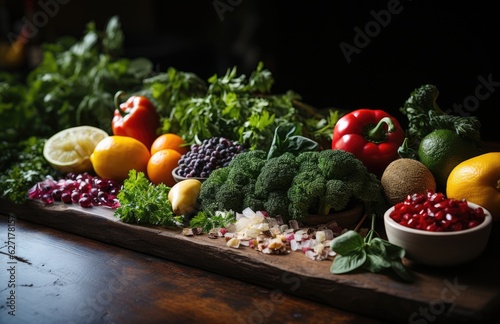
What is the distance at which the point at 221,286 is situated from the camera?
149 cm

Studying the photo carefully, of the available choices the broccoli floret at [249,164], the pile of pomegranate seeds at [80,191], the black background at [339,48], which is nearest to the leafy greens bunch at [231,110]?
the broccoli floret at [249,164]

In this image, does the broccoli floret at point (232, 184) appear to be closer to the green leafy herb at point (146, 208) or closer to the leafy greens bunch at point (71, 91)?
the green leafy herb at point (146, 208)

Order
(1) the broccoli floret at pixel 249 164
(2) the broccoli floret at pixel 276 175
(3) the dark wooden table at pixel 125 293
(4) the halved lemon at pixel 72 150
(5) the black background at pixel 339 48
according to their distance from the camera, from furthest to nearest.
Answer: (5) the black background at pixel 339 48 → (4) the halved lemon at pixel 72 150 → (1) the broccoli floret at pixel 249 164 → (2) the broccoli floret at pixel 276 175 → (3) the dark wooden table at pixel 125 293

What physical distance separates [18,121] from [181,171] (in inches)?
47.4

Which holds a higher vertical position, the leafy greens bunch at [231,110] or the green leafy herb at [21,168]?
the leafy greens bunch at [231,110]

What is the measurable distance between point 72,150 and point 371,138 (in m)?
1.19

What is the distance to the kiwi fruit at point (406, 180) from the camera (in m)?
1.62

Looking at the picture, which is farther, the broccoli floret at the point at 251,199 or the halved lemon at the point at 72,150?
the halved lemon at the point at 72,150

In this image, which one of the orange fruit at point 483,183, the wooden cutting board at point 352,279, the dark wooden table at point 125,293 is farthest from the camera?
the orange fruit at point 483,183

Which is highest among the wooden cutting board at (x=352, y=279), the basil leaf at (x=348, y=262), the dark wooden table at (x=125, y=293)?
the basil leaf at (x=348, y=262)

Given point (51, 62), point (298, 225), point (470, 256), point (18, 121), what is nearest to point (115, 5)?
point (51, 62)

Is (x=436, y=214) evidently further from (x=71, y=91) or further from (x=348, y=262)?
(x=71, y=91)

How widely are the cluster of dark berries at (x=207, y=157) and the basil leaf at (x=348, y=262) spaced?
647 millimetres

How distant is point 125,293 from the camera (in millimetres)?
1466
